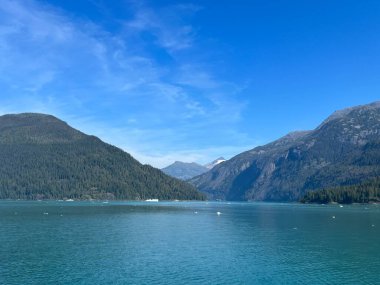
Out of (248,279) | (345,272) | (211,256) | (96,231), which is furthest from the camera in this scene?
(96,231)

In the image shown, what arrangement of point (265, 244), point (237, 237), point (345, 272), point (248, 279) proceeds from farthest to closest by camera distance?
point (237, 237)
point (265, 244)
point (345, 272)
point (248, 279)

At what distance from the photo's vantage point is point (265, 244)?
106 m

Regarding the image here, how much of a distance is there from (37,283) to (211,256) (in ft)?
119

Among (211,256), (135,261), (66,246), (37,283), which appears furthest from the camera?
(66,246)

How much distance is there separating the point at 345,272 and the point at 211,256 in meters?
25.9

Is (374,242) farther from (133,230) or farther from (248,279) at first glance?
(133,230)

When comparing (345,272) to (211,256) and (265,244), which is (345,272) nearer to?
(211,256)

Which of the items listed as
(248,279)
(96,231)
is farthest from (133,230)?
(248,279)

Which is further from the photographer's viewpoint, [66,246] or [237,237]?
[237,237]

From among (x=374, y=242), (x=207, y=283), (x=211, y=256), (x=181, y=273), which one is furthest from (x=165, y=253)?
(x=374, y=242)

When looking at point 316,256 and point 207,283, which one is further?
point 316,256

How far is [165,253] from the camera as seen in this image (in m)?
89.4

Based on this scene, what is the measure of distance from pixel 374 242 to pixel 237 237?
3523 centimetres

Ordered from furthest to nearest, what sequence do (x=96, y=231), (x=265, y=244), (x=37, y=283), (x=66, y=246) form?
(x=96, y=231)
(x=265, y=244)
(x=66, y=246)
(x=37, y=283)
